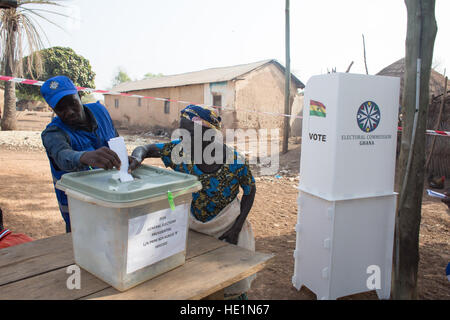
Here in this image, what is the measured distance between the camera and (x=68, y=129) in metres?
2.05

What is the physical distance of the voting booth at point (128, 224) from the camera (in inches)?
43.3

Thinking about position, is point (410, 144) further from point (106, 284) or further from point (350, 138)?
point (106, 284)

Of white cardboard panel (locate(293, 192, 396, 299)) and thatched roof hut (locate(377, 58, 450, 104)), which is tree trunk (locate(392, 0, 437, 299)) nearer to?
white cardboard panel (locate(293, 192, 396, 299))

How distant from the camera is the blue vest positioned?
6.72ft

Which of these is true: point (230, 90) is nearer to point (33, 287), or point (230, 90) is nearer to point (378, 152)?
point (378, 152)

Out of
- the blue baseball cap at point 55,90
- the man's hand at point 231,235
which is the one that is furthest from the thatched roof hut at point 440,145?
the blue baseball cap at point 55,90

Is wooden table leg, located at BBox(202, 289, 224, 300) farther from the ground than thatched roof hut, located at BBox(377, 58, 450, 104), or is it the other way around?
thatched roof hut, located at BBox(377, 58, 450, 104)

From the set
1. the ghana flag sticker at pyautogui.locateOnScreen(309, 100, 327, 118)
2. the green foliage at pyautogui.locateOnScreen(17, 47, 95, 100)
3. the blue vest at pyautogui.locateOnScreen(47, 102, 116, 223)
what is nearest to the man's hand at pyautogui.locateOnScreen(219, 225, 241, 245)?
the blue vest at pyautogui.locateOnScreen(47, 102, 116, 223)

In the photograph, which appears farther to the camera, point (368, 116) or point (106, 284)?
point (368, 116)

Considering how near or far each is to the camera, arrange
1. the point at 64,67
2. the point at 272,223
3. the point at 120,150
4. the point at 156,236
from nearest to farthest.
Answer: the point at 156,236
the point at 120,150
the point at 272,223
the point at 64,67

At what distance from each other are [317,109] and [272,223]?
2613 millimetres

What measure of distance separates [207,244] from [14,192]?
527 centimetres

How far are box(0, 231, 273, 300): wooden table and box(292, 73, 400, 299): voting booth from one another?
1.26 meters

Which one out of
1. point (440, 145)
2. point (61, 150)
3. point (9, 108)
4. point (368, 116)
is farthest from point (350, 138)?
point (9, 108)
